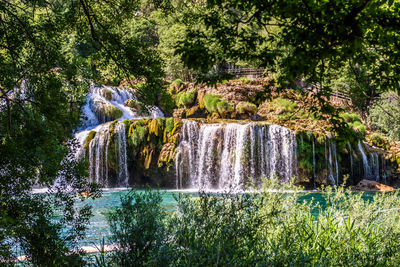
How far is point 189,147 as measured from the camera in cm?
2044

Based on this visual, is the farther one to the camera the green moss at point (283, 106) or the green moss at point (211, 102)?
the green moss at point (283, 106)

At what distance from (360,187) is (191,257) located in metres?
19.4

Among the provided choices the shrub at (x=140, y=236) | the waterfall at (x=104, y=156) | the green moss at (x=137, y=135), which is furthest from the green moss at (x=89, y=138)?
the shrub at (x=140, y=236)

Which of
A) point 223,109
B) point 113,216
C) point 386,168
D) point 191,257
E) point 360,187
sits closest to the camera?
point 191,257

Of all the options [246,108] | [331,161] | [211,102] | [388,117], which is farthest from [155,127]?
[388,117]

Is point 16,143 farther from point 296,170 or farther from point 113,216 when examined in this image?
point 296,170

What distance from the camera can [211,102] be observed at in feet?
89.3

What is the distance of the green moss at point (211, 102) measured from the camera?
1065 inches

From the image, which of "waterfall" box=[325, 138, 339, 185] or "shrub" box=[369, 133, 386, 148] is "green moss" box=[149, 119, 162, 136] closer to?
"waterfall" box=[325, 138, 339, 185]

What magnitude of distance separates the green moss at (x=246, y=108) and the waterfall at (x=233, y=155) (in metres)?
6.40

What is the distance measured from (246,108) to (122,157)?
437 inches

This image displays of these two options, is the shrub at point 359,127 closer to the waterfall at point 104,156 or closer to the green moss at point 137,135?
the green moss at point 137,135

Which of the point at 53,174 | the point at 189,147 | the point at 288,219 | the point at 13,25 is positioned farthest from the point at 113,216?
the point at 189,147

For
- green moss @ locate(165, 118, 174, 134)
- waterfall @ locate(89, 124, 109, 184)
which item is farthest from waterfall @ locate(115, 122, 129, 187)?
green moss @ locate(165, 118, 174, 134)
